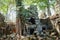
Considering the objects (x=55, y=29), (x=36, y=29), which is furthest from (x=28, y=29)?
(x=55, y=29)

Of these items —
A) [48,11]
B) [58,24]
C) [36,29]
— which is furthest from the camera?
[48,11]

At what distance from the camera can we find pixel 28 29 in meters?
9.23

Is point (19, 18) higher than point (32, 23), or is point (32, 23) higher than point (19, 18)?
point (19, 18)

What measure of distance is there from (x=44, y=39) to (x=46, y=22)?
65.1 inches

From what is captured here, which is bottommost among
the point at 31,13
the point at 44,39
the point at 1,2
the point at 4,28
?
the point at 44,39

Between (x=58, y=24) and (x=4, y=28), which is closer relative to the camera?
(x=58, y=24)

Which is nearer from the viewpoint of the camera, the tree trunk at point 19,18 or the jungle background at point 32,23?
the tree trunk at point 19,18

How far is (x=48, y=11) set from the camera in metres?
10.2

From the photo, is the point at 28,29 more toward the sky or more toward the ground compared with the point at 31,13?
more toward the ground

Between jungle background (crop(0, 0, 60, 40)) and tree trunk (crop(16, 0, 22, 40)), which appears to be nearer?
tree trunk (crop(16, 0, 22, 40))

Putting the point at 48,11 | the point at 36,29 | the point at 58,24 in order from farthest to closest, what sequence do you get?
the point at 48,11 → the point at 36,29 → the point at 58,24

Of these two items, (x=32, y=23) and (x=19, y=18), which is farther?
(x=32, y=23)

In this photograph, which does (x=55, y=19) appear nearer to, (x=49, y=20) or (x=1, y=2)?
(x=49, y=20)

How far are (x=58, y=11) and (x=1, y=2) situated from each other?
3049 millimetres
